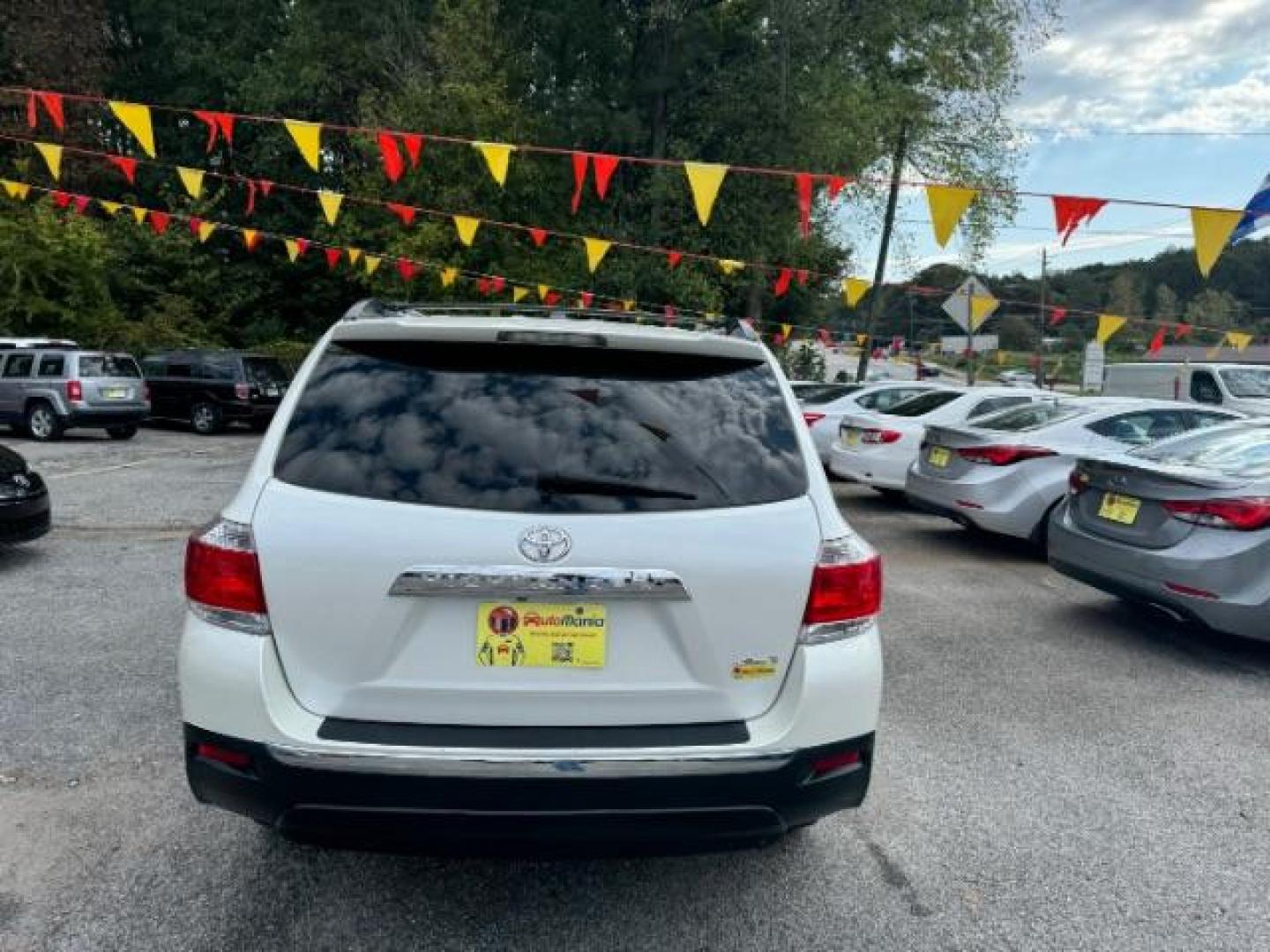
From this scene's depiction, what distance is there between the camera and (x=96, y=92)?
28609 millimetres

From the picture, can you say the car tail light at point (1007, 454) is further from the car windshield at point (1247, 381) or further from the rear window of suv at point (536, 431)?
the car windshield at point (1247, 381)

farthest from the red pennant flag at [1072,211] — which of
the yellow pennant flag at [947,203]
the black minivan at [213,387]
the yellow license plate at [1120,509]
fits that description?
the black minivan at [213,387]

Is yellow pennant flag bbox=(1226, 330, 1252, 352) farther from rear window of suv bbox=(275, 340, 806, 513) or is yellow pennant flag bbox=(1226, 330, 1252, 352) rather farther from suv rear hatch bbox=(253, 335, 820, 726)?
suv rear hatch bbox=(253, 335, 820, 726)

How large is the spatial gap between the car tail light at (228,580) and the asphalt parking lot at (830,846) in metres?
0.94

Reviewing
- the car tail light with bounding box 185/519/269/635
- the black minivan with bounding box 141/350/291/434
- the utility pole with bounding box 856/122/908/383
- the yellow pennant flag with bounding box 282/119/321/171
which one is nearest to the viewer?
the car tail light with bounding box 185/519/269/635

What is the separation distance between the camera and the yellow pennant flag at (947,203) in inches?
375

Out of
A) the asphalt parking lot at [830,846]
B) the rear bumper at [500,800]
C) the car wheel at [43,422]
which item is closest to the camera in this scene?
the rear bumper at [500,800]

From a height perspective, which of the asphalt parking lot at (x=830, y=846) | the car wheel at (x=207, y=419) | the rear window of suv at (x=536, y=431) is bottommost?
the car wheel at (x=207, y=419)

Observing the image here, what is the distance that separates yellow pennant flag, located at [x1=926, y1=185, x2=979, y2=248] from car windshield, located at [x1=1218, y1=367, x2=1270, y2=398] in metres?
9.61

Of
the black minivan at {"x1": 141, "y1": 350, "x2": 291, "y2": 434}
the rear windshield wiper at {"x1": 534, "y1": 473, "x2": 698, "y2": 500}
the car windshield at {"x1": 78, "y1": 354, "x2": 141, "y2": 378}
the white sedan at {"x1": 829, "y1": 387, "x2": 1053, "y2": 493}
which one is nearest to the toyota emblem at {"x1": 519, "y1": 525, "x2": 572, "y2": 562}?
the rear windshield wiper at {"x1": 534, "y1": 473, "x2": 698, "y2": 500}

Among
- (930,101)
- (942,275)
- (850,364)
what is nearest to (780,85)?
(930,101)

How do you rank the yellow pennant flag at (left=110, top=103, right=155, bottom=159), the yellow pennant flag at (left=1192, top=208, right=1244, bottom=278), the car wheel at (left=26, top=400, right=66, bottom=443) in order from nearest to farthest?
the yellow pennant flag at (left=1192, top=208, right=1244, bottom=278)
the yellow pennant flag at (left=110, top=103, right=155, bottom=159)
the car wheel at (left=26, top=400, right=66, bottom=443)

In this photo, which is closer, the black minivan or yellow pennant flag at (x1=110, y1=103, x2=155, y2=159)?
yellow pennant flag at (x1=110, y1=103, x2=155, y2=159)

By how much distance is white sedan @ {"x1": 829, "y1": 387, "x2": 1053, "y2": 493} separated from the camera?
10672 millimetres
